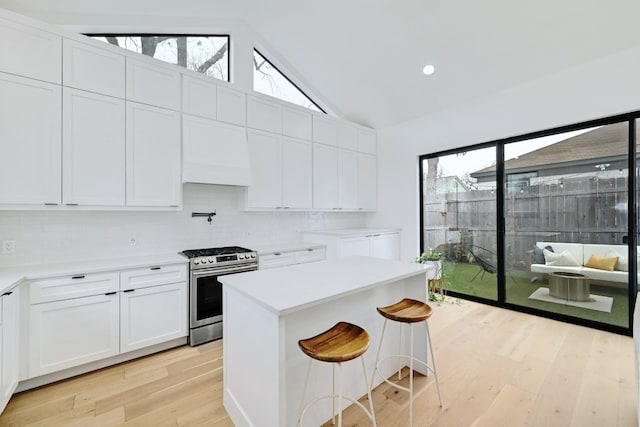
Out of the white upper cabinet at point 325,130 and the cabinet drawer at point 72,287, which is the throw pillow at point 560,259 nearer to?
→ the white upper cabinet at point 325,130

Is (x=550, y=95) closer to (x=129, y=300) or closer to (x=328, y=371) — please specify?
(x=328, y=371)

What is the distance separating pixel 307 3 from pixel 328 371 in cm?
377

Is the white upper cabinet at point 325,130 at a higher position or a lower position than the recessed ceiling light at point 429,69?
lower

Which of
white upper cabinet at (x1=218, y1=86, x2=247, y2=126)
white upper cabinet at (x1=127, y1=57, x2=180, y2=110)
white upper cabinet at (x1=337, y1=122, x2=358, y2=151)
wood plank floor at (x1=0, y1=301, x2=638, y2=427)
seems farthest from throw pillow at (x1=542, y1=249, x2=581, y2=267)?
white upper cabinet at (x1=127, y1=57, x2=180, y2=110)

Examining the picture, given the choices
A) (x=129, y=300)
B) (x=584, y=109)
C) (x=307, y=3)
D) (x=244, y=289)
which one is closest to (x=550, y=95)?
(x=584, y=109)

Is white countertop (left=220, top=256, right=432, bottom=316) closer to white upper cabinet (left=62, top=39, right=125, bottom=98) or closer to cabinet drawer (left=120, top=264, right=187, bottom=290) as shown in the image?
cabinet drawer (left=120, top=264, right=187, bottom=290)

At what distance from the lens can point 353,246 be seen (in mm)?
4195

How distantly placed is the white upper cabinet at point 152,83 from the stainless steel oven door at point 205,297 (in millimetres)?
1735

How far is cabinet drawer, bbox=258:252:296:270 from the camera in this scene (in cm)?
342

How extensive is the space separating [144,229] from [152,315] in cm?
95

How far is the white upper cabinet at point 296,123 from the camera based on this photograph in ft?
12.9

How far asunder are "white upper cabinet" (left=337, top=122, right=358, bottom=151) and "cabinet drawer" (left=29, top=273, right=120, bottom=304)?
346cm

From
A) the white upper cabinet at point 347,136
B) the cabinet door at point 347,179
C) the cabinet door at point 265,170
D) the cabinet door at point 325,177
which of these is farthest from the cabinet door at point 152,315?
the white upper cabinet at point 347,136

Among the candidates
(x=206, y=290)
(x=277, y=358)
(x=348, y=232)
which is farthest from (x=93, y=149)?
(x=348, y=232)
